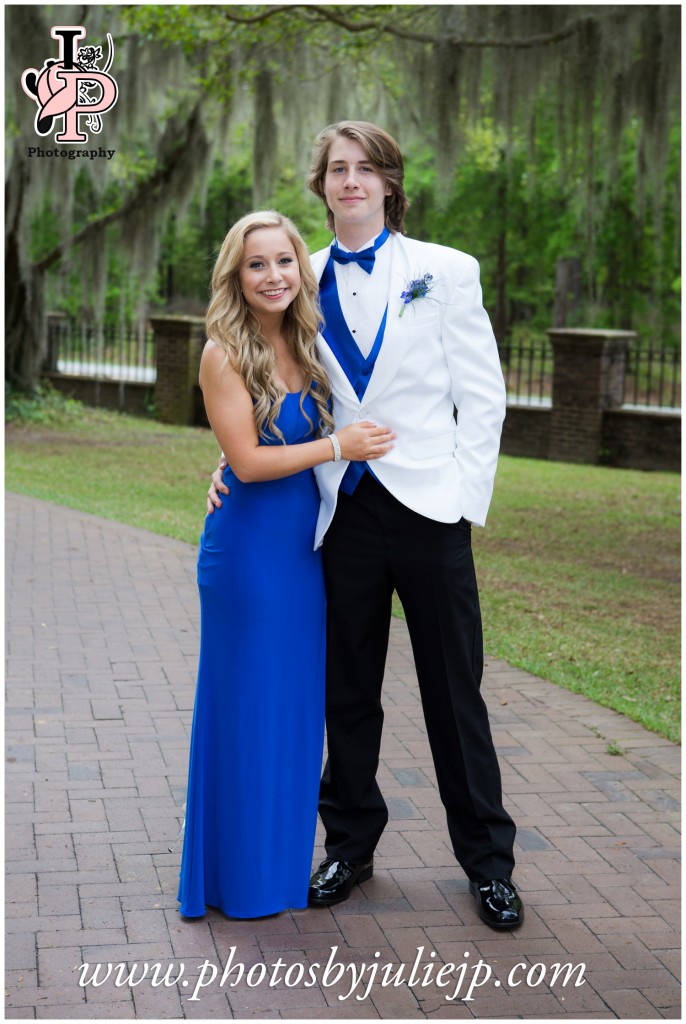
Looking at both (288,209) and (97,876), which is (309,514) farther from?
(288,209)

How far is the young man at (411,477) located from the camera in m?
3.42

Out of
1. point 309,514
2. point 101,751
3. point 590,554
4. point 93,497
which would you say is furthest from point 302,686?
point 93,497

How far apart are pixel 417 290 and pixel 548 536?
266 inches

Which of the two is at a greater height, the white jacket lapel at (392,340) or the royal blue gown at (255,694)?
the white jacket lapel at (392,340)

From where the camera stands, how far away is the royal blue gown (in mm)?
3445

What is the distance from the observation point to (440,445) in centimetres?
349

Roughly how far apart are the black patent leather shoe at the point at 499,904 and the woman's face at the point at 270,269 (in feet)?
6.05

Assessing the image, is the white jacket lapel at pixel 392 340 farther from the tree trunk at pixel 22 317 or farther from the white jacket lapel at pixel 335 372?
the tree trunk at pixel 22 317

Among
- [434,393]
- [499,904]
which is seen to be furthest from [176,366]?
[499,904]

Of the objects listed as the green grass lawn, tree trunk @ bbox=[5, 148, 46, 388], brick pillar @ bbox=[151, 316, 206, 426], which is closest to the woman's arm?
the green grass lawn

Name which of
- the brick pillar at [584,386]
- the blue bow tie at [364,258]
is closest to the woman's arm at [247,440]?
the blue bow tie at [364,258]

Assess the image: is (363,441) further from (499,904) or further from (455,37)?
(455,37)

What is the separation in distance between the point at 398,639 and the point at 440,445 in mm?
3483

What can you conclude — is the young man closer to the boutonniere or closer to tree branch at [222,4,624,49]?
the boutonniere
